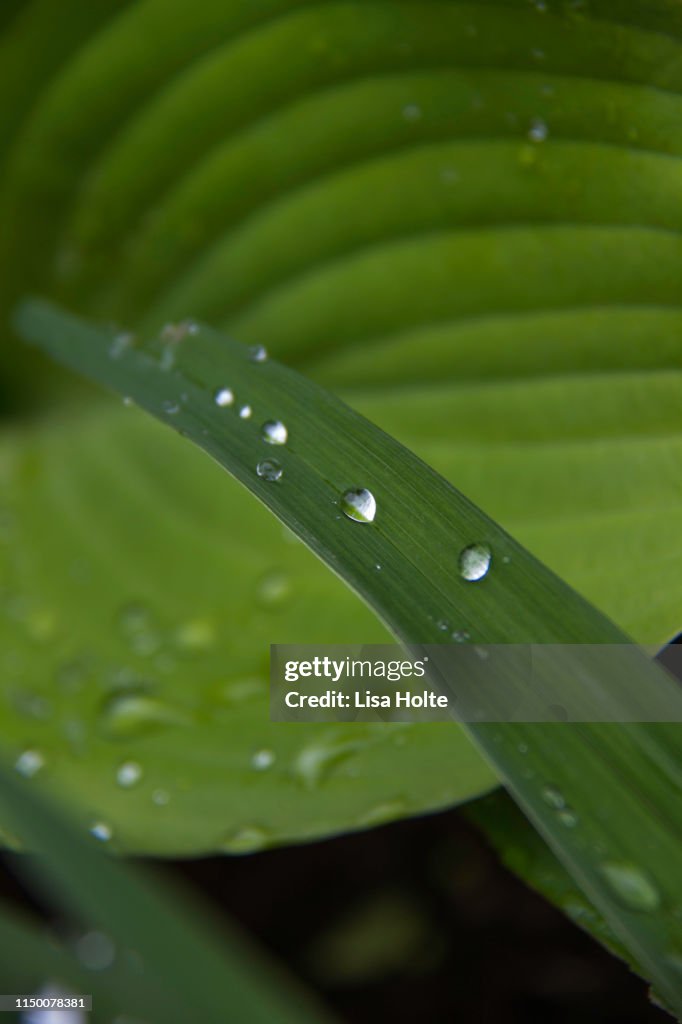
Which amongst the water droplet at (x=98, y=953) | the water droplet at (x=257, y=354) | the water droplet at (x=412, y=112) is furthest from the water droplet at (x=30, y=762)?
the water droplet at (x=412, y=112)

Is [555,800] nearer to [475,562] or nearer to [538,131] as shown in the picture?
[475,562]

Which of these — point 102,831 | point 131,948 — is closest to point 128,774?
point 102,831

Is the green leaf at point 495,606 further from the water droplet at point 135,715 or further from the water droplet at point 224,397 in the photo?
the water droplet at point 135,715

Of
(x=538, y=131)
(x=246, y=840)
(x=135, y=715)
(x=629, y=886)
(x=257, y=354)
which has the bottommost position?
(x=629, y=886)

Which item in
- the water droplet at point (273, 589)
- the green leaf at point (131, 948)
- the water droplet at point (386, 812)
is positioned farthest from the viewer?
the water droplet at point (273, 589)

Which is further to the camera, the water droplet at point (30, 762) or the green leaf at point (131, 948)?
the water droplet at point (30, 762)

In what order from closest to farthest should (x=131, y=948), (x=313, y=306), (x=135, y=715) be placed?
(x=131, y=948)
(x=135, y=715)
(x=313, y=306)
